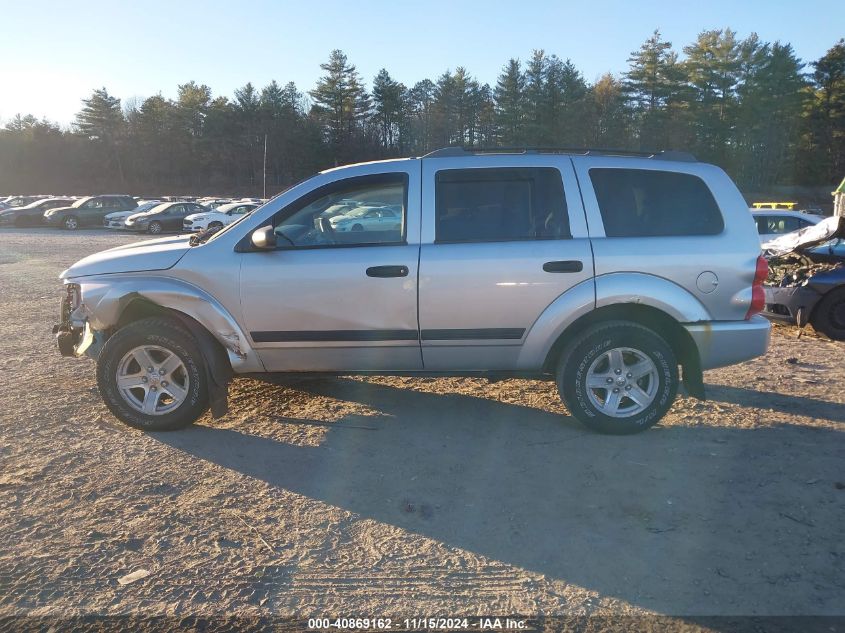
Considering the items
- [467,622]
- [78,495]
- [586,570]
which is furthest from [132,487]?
[586,570]

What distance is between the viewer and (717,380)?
6.25m

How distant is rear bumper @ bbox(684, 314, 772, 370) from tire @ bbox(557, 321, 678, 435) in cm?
23

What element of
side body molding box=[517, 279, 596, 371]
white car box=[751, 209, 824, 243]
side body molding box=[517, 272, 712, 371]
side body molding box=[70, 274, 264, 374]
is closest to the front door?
side body molding box=[70, 274, 264, 374]

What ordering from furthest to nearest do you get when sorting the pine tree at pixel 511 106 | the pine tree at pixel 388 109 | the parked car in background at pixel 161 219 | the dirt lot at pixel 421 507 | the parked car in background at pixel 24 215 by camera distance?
1. the pine tree at pixel 388 109
2. the pine tree at pixel 511 106
3. the parked car in background at pixel 24 215
4. the parked car in background at pixel 161 219
5. the dirt lot at pixel 421 507

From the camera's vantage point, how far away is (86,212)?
3488 cm

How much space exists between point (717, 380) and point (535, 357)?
8.37 ft

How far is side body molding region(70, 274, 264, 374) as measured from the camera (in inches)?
187

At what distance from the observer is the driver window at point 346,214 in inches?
188

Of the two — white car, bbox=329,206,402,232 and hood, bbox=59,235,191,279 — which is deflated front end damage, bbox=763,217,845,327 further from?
hood, bbox=59,235,191,279

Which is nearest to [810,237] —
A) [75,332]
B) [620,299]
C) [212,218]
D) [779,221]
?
[620,299]

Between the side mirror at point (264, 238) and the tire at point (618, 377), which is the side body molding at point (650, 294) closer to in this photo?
the tire at point (618, 377)

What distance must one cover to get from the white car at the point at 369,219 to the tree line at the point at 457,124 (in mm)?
45326

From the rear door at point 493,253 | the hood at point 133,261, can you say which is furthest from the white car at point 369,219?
the hood at point 133,261

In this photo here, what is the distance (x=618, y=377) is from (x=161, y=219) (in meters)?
30.7
